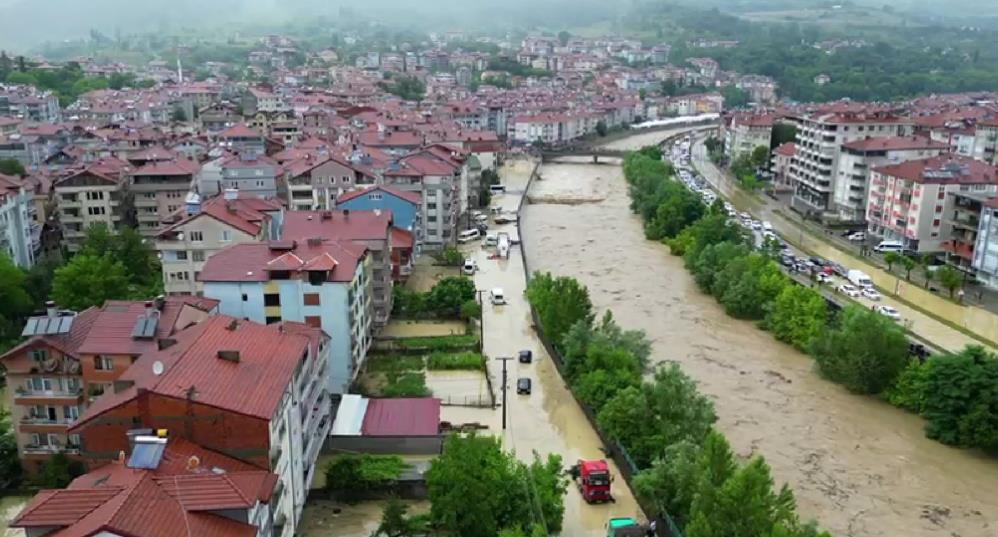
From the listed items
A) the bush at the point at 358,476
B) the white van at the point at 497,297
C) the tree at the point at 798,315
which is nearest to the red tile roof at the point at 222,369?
the bush at the point at 358,476

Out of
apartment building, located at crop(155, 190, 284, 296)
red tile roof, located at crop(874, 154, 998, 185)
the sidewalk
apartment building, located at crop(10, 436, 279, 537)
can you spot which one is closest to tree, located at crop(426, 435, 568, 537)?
apartment building, located at crop(10, 436, 279, 537)

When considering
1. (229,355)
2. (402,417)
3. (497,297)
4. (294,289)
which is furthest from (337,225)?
(229,355)

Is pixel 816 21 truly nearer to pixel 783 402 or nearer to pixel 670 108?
pixel 670 108

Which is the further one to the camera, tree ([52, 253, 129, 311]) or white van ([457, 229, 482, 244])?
white van ([457, 229, 482, 244])

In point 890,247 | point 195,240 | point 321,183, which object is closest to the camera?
point 195,240

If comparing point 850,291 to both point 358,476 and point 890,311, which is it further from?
point 358,476

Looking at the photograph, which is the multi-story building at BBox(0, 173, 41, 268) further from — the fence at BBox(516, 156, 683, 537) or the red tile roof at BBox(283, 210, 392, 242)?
the fence at BBox(516, 156, 683, 537)
